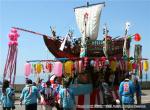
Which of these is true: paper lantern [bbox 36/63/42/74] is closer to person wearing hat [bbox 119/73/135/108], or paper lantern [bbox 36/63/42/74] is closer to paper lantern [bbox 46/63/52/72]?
paper lantern [bbox 46/63/52/72]

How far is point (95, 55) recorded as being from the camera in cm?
2027

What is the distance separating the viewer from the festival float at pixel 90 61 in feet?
58.6

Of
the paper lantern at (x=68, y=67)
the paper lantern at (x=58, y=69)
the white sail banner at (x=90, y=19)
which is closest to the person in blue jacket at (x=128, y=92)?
the paper lantern at (x=68, y=67)

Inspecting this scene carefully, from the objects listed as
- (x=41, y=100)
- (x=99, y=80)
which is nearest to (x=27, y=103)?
(x=41, y=100)

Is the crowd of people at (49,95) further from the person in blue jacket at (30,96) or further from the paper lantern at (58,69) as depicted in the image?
the paper lantern at (58,69)

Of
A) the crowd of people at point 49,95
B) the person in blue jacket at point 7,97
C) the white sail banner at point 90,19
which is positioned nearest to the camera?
the crowd of people at point 49,95

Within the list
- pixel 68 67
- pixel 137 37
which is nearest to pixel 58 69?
pixel 68 67

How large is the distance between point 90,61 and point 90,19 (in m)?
5.74

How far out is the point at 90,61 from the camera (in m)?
18.0

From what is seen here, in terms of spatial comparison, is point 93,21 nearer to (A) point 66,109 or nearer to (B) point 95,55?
(B) point 95,55

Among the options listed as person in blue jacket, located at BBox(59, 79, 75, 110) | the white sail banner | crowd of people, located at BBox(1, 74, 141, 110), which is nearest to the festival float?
the white sail banner

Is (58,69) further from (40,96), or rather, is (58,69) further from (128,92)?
(128,92)

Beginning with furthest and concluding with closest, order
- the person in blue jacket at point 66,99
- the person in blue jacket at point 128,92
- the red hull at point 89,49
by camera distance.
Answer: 1. the red hull at point 89,49
2. the person in blue jacket at point 128,92
3. the person in blue jacket at point 66,99

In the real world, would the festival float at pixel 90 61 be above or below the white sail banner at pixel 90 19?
below
